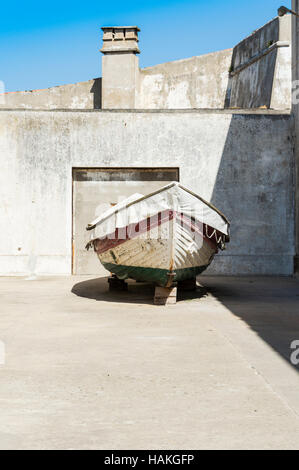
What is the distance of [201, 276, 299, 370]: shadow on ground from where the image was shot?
7064mm

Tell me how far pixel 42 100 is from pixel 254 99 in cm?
913

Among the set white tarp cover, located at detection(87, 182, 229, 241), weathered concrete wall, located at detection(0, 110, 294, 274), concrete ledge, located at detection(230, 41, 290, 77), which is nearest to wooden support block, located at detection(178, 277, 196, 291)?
white tarp cover, located at detection(87, 182, 229, 241)

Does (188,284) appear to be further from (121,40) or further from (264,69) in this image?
(121,40)

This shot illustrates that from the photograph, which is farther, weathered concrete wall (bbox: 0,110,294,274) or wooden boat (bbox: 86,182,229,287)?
weathered concrete wall (bbox: 0,110,294,274)

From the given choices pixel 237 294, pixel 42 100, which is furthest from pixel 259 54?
pixel 237 294

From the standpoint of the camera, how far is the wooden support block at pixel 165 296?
33.1 feet

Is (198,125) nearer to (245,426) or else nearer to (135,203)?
(135,203)

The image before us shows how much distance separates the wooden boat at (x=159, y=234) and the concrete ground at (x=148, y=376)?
0.77m

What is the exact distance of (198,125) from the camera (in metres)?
15.7

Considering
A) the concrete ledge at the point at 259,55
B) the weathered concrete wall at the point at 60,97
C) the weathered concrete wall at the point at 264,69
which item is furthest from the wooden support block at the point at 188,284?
the weathered concrete wall at the point at 60,97

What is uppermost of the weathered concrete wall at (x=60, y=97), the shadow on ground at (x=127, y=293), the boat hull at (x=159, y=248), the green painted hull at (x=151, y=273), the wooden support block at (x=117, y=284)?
the weathered concrete wall at (x=60, y=97)

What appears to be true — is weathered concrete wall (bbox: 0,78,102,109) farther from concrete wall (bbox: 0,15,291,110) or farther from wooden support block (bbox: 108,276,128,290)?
wooden support block (bbox: 108,276,128,290)

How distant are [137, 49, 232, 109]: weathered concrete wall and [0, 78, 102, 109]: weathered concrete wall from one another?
2.13m

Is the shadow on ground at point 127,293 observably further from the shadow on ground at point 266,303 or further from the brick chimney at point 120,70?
the brick chimney at point 120,70
